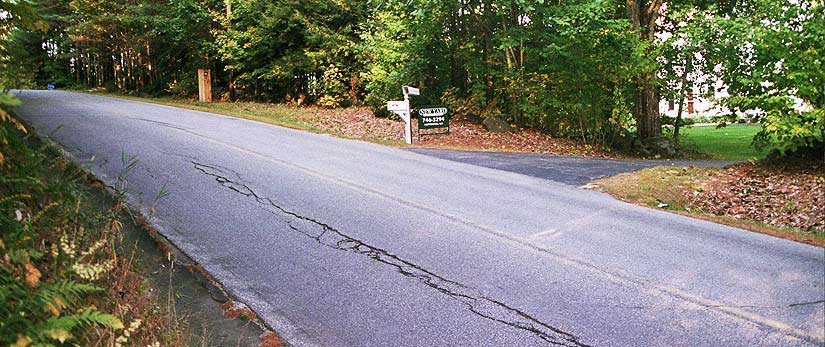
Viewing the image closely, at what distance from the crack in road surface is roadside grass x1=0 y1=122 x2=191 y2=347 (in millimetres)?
1783

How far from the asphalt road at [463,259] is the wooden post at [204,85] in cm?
1543

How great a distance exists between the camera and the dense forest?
29.3 feet

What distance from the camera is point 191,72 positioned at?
85.5 feet

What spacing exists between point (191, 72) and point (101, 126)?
53.0 ft

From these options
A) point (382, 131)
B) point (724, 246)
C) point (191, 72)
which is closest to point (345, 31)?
point (382, 131)

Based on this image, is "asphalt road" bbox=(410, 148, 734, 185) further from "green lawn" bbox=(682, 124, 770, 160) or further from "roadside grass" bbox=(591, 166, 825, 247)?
"green lawn" bbox=(682, 124, 770, 160)

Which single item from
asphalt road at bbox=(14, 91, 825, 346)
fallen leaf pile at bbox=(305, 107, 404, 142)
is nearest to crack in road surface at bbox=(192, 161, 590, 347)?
asphalt road at bbox=(14, 91, 825, 346)

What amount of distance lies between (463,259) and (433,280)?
565mm

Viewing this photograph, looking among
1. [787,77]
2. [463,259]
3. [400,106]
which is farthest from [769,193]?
[400,106]

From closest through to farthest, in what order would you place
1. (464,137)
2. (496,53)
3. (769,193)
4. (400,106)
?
(769,193), (400,106), (464,137), (496,53)

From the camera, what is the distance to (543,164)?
10891 millimetres

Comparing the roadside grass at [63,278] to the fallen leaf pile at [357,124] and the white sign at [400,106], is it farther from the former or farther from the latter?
the fallen leaf pile at [357,124]

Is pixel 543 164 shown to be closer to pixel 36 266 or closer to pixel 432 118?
pixel 432 118

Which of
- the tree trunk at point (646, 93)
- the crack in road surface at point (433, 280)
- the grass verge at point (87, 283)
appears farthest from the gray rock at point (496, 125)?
the grass verge at point (87, 283)
